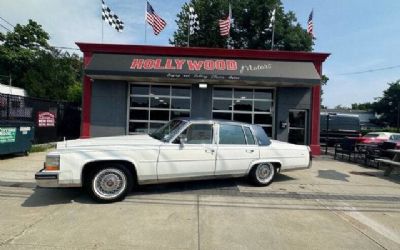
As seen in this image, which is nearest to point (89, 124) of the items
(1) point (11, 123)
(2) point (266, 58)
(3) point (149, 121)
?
(3) point (149, 121)

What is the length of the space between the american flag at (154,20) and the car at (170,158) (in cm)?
1233

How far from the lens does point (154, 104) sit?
15.4 meters

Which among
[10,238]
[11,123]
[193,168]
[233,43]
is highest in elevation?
[233,43]

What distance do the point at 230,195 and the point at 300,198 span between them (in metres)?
1.52

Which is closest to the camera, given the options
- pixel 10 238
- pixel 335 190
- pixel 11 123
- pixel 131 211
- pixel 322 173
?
pixel 10 238

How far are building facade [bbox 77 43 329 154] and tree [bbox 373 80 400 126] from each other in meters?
54.1

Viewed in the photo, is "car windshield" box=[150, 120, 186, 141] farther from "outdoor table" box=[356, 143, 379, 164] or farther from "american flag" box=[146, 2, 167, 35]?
"american flag" box=[146, 2, 167, 35]

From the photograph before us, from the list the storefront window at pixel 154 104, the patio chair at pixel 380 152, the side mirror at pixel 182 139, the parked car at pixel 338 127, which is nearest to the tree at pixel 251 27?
the parked car at pixel 338 127

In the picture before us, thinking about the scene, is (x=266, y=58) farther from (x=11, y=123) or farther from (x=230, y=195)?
(x=11, y=123)

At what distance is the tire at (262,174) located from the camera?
809cm

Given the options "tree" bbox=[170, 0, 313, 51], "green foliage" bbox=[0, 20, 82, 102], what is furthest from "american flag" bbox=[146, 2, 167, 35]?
"green foliage" bbox=[0, 20, 82, 102]

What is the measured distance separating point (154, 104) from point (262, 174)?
837 cm

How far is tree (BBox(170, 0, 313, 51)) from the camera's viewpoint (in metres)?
35.5

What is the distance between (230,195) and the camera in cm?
724
